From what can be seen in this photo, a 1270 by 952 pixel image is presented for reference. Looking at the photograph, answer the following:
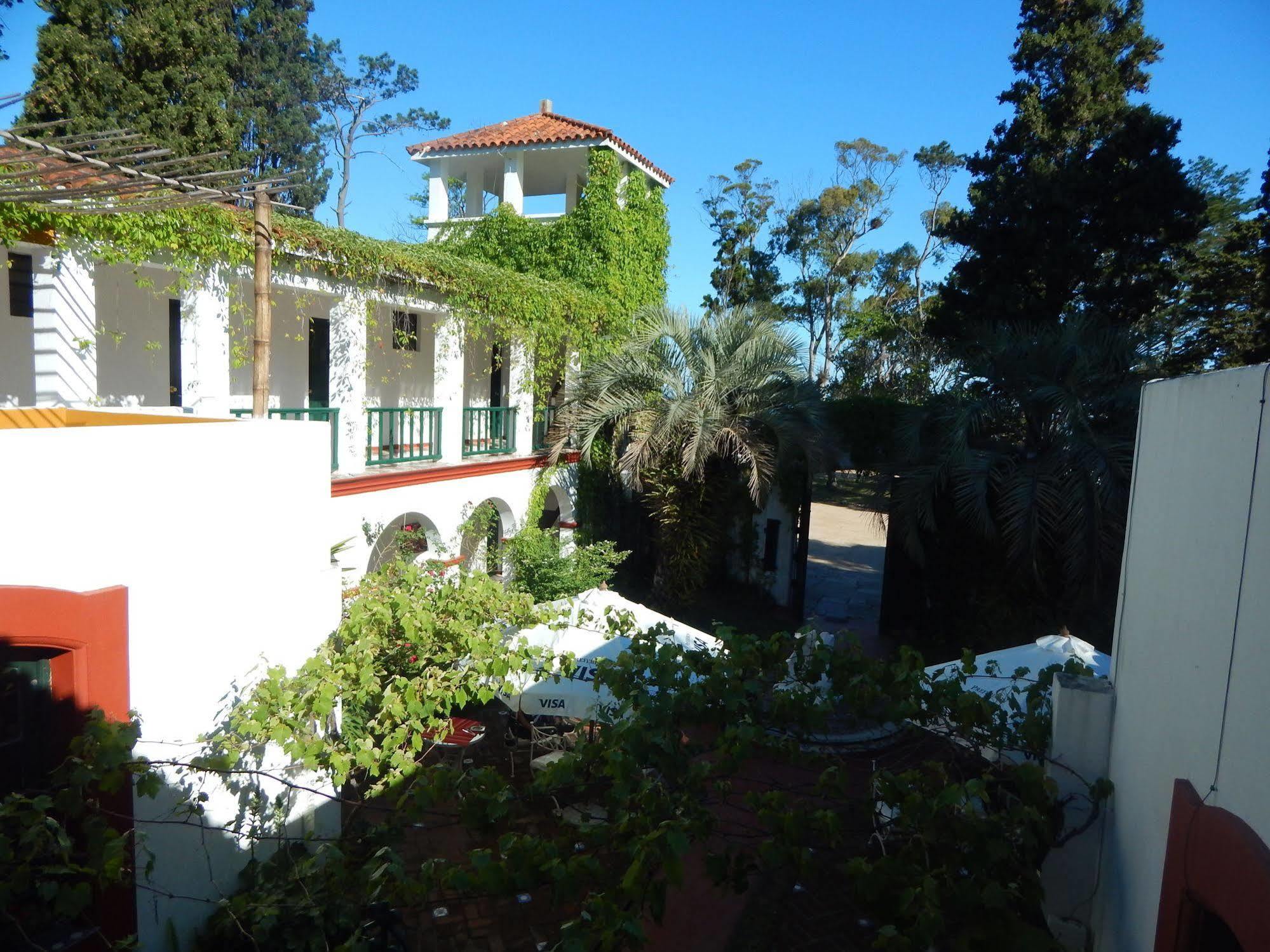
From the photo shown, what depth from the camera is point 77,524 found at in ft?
14.4

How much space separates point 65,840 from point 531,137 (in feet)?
49.3

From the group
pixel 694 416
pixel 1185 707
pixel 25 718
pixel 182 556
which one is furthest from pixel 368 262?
pixel 1185 707

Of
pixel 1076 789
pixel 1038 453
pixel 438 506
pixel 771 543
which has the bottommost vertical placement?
pixel 771 543

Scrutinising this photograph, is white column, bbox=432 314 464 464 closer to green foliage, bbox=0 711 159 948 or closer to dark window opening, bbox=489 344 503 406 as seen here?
dark window opening, bbox=489 344 503 406

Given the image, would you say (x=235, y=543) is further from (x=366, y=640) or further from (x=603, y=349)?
(x=603, y=349)

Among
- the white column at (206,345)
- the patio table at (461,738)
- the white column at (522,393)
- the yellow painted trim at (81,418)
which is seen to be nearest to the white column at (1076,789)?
the patio table at (461,738)

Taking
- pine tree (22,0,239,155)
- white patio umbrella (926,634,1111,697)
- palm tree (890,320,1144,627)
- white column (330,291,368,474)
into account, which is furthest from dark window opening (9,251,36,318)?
palm tree (890,320,1144,627)

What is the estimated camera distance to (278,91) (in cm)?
2581

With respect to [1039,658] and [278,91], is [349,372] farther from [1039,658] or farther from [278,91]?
[278,91]

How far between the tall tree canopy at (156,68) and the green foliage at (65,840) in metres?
15.8

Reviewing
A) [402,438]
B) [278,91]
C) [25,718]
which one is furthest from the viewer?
[278,91]

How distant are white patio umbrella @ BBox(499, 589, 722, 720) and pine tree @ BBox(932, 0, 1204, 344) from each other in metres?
10.8

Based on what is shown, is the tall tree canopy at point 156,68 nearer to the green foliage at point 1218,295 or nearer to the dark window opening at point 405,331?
the dark window opening at point 405,331

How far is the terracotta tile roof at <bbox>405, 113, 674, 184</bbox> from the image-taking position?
50.6ft
